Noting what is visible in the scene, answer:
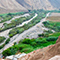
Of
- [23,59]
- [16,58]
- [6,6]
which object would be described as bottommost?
[23,59]

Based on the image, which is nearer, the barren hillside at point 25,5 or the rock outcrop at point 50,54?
the rock outcrop at point 50,54

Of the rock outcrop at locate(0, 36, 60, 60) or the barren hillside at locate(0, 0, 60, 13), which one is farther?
the barren hillside at locate(0, 0, 60, 13)

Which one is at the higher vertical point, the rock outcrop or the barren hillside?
the barren hillside

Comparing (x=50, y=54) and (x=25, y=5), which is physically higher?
(x=25, y=5)

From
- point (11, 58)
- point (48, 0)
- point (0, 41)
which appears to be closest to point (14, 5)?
point (48, 0)

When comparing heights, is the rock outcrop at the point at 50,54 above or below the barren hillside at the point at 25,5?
below

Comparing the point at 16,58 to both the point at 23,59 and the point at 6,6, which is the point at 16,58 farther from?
the point at 6,6

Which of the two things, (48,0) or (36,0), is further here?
(48,0)

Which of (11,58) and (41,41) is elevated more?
(41,41)

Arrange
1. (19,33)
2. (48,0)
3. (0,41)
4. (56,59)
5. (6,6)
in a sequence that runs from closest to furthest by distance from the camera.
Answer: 1. (56,59)
2. (0,41)
3. (19,33)
4. (6,6)
5. (48,0)

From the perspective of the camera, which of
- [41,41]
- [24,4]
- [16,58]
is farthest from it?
[24,4]

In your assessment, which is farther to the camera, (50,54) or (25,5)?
(25,5)
